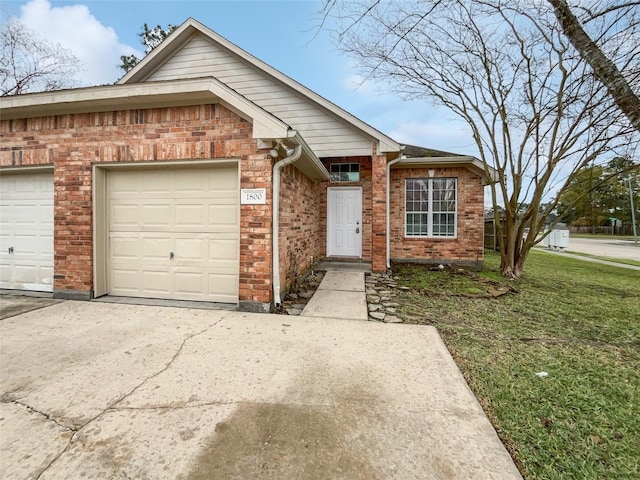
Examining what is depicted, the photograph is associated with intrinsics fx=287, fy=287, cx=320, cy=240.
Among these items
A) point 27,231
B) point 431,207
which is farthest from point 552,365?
point 27,231

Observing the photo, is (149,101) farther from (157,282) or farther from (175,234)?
(157,282)

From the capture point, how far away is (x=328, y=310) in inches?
174

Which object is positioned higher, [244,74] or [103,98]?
[244,74]

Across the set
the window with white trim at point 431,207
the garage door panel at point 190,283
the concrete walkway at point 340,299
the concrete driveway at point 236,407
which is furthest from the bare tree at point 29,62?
the window with white trim at point 431,207

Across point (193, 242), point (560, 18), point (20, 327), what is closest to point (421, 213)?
point (560, 18)

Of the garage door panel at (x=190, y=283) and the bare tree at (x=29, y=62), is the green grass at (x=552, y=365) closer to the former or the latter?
the garage door panel at (x=190, y=283)

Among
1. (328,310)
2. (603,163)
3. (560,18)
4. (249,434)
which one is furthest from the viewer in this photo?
(603,163)

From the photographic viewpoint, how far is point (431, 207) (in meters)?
9.02

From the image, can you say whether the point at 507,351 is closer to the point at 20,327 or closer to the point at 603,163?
the point at 20,327

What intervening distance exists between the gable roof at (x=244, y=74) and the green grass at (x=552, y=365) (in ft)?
13.9

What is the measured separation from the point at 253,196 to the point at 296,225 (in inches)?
70.3

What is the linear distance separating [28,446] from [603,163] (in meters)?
9.90

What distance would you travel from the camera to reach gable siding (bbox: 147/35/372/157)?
7.36m

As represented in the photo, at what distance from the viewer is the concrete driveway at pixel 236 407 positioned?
1588mm
